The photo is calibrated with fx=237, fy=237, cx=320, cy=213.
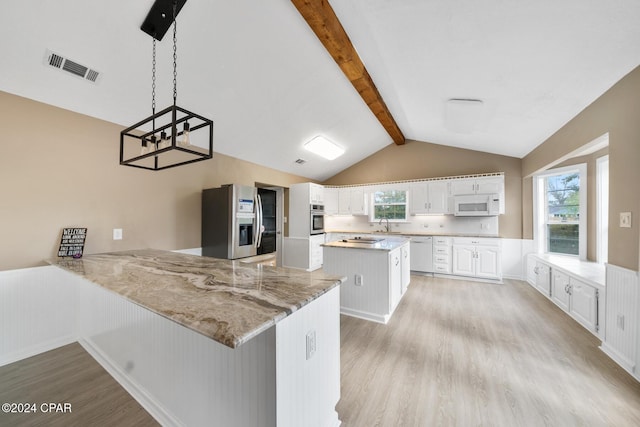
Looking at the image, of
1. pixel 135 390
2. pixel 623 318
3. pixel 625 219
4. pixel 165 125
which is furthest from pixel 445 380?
pixel 165 125

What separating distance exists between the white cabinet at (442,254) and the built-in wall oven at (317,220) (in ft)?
8.25

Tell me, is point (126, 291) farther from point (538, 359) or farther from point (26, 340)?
point (538, 359)

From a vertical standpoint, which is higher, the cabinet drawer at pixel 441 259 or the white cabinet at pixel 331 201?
the white cabinet at pixel 331 201

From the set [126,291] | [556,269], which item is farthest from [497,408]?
[556,269]

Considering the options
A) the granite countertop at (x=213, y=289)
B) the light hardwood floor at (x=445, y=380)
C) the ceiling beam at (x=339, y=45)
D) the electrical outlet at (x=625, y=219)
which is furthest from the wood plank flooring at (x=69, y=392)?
the electrical outlet at (x=625, y=219)

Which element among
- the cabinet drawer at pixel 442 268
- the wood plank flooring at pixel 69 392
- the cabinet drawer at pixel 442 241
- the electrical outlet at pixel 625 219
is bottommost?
the wood plank flooring at pixel 69 392

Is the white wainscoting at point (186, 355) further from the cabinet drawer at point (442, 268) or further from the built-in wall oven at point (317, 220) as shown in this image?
the cabinet drawer at point (442, 268)

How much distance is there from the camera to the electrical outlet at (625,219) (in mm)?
1944

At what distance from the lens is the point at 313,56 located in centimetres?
267

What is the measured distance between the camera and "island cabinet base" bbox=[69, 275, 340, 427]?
1.01 meters

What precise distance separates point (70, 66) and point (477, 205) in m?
6.02

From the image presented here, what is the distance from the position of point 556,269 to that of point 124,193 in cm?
565

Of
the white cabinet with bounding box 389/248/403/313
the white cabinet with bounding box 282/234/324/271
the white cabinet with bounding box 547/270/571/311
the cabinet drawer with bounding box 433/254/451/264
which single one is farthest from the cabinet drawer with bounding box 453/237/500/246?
the white cabinet with bounding box 282/234/324/271

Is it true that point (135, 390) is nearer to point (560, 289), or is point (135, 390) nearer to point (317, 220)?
point (317, 220)
